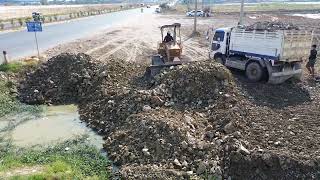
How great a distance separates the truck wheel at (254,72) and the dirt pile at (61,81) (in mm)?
7785

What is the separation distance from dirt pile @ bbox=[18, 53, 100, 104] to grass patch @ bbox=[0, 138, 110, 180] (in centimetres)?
584

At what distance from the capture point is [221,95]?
1652cm

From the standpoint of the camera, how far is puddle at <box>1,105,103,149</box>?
15562 mm

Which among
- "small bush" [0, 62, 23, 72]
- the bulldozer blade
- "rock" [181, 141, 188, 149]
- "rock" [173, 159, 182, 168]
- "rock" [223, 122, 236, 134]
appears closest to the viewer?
"rock" [173, 159, 182, 168]

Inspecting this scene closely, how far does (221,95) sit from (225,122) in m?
2.50

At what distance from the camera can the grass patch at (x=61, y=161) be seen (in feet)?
39.6

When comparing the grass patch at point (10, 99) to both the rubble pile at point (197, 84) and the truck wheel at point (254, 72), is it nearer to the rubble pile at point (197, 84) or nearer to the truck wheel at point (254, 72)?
the rubble pile at point (197, 84)

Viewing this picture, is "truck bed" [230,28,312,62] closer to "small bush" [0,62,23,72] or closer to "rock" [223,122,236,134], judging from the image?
"rock" [223,122,236,134]

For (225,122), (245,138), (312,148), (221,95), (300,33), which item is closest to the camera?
(312,148)

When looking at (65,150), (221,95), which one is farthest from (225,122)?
(65,150)

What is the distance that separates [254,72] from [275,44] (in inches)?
79.1

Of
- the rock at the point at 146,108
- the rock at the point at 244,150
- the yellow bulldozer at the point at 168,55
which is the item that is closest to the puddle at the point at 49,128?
the rock at the point at 146,108

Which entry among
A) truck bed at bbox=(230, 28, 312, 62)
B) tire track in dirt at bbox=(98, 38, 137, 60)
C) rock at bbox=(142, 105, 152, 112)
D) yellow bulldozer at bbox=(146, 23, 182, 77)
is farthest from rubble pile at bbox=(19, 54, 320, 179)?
tire track in dirt at bbox=(98, 38, 137, 60)

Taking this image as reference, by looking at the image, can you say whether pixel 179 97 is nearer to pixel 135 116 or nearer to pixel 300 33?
pixel 135 116
